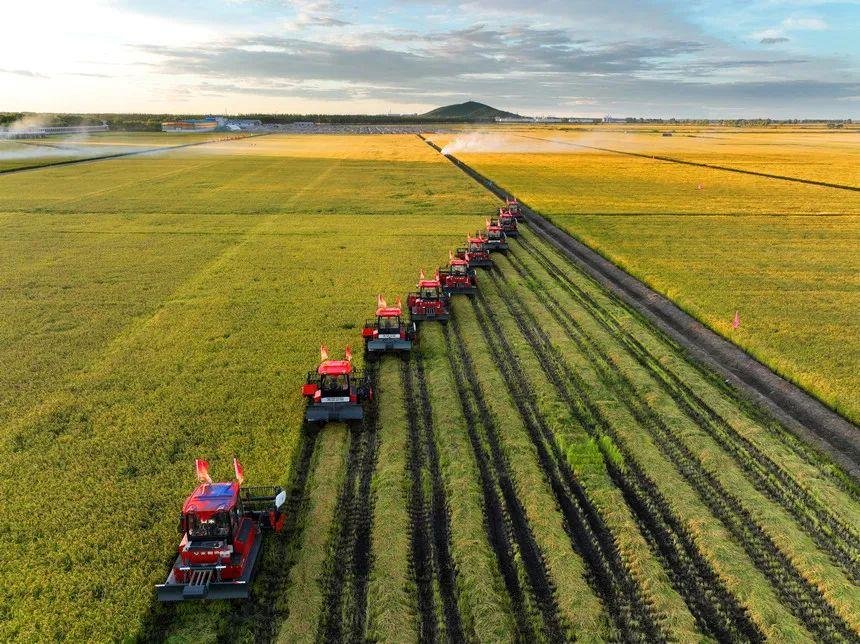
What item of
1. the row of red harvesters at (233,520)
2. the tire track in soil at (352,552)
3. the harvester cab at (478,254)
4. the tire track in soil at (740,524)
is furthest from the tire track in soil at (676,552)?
the harvester cab at (478,254)

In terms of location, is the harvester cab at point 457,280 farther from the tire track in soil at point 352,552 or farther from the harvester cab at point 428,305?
the tire track in soil at point 352,552

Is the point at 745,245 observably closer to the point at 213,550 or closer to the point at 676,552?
the point at 676,552

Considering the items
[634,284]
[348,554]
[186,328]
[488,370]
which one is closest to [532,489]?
[348,554]

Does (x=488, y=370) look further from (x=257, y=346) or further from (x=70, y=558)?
(x=70, y=558)

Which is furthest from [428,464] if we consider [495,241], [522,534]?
[495,241]

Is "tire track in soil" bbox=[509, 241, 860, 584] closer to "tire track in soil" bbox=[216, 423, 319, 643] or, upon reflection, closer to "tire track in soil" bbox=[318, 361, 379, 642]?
"tire track in soil" bbox=[318, 361, 379, 642]

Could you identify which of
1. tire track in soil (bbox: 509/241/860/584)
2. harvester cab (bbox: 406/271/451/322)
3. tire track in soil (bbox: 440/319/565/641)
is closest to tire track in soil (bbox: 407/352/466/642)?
tire track in soil (bbox: 440/319/565/641)
